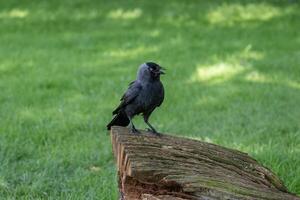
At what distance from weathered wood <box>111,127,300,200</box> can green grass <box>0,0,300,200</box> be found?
101cm

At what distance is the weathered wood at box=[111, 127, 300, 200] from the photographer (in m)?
3.41

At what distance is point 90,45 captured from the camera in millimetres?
11102

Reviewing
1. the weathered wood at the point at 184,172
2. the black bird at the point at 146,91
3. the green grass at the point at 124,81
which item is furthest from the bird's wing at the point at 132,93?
the green grass at the point at 124,81

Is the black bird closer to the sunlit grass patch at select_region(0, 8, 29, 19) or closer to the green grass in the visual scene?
the green grass

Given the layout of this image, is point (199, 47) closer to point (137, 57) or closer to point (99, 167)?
point (137, 57)

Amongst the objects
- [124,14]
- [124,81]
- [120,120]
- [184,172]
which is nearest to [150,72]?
[120,120]

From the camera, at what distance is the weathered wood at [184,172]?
3406 millimetres

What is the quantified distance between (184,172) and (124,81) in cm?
525

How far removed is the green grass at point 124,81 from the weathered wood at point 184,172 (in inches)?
39.9

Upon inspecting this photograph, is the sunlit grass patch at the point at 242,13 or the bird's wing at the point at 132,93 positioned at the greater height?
the sunlit grass patch at the point at 242,13

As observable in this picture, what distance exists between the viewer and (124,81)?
872 cm

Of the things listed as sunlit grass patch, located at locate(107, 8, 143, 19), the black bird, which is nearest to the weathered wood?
the black bird

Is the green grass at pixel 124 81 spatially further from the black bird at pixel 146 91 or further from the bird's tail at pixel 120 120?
the black bird at pixel 146 91

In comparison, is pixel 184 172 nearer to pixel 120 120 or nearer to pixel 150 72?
pixel 150 72
